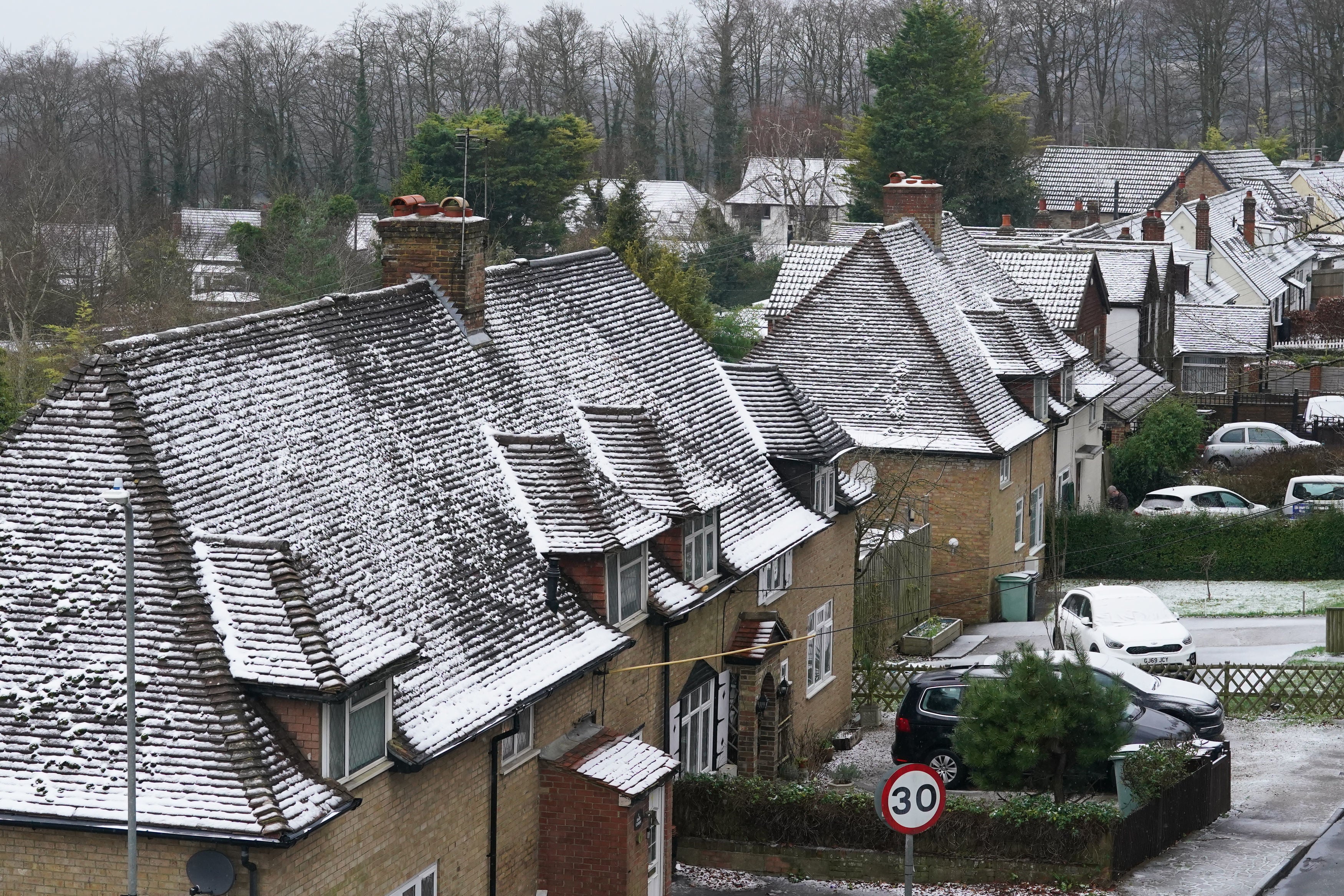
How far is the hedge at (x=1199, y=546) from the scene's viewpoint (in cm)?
3962

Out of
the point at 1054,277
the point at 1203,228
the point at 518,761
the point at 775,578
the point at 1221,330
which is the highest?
the point at 1203,228

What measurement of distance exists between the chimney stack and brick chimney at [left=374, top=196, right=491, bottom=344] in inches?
2453

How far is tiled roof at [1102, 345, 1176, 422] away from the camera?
4647 cm

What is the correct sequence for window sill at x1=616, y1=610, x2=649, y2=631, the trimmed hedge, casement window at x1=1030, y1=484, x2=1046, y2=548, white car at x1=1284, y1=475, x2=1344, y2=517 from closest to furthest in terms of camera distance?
window sill at x1=616, y1=610, x2=649, y2=631 < the trimmed hedge < casement window at x1=1030, y1=484, x2=1046, y2=548 < white car at x1=1284, y1=475, x2=1344, y2=517

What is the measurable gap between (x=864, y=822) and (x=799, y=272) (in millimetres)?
24397

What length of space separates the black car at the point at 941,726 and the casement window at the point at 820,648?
274 centimetres

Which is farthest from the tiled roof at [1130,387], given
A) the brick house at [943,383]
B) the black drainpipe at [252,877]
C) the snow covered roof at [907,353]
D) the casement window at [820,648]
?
the black drainpipe at [252,877]

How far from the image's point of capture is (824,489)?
91.9ft

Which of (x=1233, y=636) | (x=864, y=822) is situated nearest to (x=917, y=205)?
(x=1233, y=636)

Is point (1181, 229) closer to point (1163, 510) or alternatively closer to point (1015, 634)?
point (1163, 510)

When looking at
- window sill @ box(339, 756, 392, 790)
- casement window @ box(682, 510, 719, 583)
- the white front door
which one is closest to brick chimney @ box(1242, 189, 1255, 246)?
casement window @ box(682, 510, 719, 583)

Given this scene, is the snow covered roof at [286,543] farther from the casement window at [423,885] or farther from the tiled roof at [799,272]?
the tiled roof at [799,272]

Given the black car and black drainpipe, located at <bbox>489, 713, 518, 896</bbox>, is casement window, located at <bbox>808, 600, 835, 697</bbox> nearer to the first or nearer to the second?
the black car

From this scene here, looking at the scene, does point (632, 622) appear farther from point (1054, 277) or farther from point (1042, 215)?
point (1042, 215)
